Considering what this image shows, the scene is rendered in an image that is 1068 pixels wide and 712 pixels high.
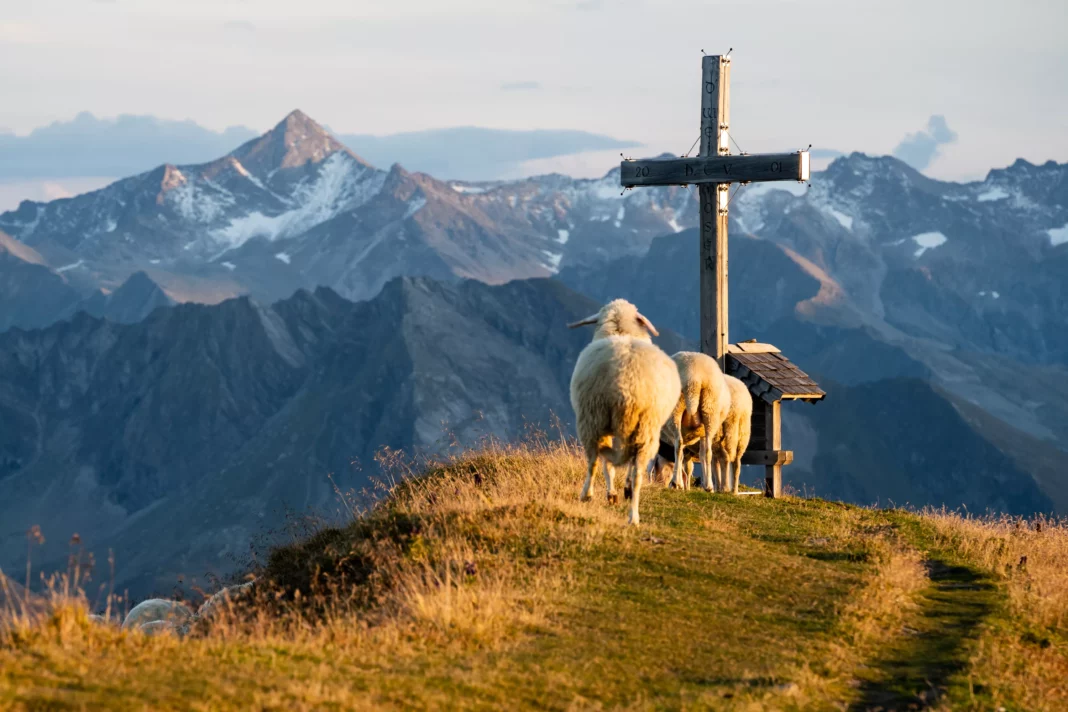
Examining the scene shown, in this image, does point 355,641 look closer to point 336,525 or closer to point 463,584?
point 463,584

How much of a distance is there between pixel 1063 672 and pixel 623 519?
6.15 m

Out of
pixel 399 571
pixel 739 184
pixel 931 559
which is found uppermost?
pixel 739 184

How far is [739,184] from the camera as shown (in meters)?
26.7

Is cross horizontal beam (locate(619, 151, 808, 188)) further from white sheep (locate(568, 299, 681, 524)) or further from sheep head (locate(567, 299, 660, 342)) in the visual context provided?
white sheep (locate(568, 299, 681, 524))

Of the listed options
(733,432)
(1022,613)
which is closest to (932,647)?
(1022,613)

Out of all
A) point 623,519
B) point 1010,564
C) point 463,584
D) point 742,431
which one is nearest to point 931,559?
point 1010,564

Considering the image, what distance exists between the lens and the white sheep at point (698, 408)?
75.0 feet

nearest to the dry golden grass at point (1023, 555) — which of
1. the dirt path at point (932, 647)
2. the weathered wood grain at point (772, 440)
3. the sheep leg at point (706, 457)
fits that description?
the dirt path at point (932, 647)

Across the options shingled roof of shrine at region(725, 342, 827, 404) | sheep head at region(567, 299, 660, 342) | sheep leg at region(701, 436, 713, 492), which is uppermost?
sheep head at region(567, 299, 660, 342)

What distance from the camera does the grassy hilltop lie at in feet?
33.4

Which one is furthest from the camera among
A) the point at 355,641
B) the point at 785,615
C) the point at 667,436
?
the point at 667,436

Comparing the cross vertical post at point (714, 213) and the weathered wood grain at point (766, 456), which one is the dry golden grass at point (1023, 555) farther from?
the cross vertical post at point (714, 213)

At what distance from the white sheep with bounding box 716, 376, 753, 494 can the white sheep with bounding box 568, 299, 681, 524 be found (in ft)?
23.5

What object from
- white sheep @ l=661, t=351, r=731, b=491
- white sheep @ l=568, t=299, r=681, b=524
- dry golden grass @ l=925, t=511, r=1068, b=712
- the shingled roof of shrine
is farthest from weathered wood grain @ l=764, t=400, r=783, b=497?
white sheep @ l=568, t=299, r=681, b=524
